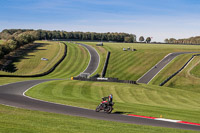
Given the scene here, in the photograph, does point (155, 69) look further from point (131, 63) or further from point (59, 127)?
point (59, 127)

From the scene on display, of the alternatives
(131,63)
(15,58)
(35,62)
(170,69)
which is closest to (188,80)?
(170,69)

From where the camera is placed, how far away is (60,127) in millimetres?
17156

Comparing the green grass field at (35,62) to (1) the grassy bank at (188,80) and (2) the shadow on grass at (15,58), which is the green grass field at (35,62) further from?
(1) the grassy bank at (188,80)

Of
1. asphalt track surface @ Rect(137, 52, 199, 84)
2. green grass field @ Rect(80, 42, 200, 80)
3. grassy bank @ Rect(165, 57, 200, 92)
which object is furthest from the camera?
green grass field @ Rect(80, 42, 200, 80)

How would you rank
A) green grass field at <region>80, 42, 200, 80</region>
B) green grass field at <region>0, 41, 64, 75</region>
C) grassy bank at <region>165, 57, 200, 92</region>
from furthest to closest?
green grass field at <region>0, 41, 64, 75</region> → green grass field at <region>80, 42, 200, 80</region> → grassy bank at <region>165, 57, 200, 92</region>

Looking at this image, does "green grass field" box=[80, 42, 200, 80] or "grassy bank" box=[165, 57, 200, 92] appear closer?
"grassy bank" box=[165, 57, 200, 92]

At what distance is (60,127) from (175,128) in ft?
30.6

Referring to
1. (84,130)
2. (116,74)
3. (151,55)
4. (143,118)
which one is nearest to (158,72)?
(116,74)

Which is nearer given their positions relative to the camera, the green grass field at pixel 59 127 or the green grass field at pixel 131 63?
the green grass field at pixel 59 127

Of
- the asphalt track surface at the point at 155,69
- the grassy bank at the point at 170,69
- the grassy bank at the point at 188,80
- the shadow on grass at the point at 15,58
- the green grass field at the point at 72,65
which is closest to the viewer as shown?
the grassy bank at the point at 188,80

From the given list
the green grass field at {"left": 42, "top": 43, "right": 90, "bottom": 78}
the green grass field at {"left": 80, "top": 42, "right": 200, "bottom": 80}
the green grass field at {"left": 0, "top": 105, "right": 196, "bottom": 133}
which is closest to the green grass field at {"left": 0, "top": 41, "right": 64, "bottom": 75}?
the green grass field at {"left": 42, "top": 43, "right": 90, "bottom": 78}

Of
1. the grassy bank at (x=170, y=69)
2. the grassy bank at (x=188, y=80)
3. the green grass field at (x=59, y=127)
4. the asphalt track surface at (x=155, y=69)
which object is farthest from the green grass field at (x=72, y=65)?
the green grass field at (x=59, y=127)

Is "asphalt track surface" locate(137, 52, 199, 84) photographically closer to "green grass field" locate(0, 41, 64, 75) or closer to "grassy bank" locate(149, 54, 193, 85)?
"grassy bank" locate(149, 54, 193, 85)

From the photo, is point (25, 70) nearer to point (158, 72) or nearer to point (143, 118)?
point (158, 72)
